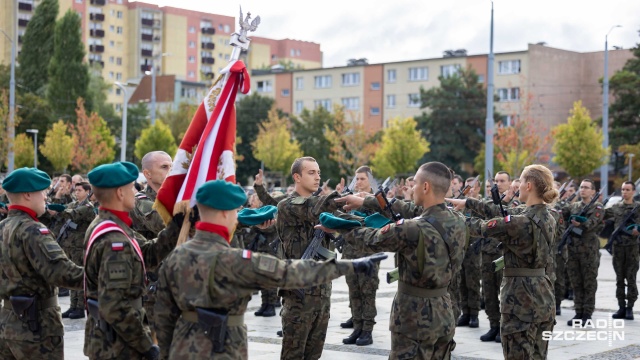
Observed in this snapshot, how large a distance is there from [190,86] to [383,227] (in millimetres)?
90548

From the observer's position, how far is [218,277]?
16.5 feet

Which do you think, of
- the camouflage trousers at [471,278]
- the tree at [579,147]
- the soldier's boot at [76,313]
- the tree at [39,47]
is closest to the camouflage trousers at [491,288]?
the camouflage trousers at [471,278]

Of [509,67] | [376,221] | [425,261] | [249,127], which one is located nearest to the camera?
[425,261]

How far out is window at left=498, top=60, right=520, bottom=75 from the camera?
227ft

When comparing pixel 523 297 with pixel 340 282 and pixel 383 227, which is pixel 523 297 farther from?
pixel 340 282

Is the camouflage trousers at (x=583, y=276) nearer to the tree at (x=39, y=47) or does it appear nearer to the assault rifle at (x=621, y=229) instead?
the assault rifle at (x=621, y=229)

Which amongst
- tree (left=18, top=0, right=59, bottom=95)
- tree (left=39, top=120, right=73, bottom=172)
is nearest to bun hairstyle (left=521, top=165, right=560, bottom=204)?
tree (left=39, top=120, right=73, bottom=172)

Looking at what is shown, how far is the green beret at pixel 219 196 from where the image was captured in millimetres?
5160

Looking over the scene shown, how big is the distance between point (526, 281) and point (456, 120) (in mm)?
59044

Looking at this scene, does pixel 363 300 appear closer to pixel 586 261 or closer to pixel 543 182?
pixel 586 261

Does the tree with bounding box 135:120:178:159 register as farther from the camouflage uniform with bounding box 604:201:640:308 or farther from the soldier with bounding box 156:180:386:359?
the soldier with bounding box 156:180:386:359

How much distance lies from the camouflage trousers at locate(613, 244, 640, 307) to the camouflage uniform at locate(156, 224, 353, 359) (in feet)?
34.2

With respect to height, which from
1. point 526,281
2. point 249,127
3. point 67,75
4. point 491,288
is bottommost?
point 491,288

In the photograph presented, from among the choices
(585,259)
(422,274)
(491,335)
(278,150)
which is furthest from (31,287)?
(278,150)
